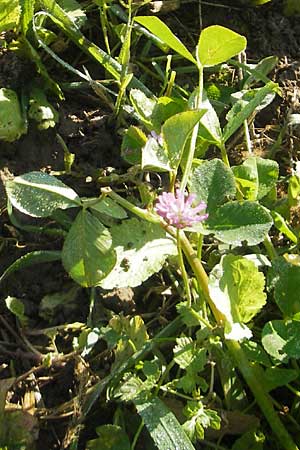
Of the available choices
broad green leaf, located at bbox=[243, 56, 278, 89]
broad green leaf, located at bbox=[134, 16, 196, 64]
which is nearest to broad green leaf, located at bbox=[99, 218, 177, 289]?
broad green leaf, located at bbox=[134, 16, 196, 64]

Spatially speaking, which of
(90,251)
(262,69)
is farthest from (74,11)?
(90,251)

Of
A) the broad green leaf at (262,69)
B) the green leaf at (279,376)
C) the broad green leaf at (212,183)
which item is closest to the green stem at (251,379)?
the green leaf at (279,376)

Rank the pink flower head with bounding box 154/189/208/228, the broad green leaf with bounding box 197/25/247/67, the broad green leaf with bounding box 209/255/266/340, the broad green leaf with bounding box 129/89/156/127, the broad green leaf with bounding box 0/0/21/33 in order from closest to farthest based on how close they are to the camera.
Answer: the pink flower head with bounding box 154/189/208/228
the broad green leaf with bounding box 209/255/266/340
the broad green leaf with bounding box 197/25/247/67
the broad green leaf with bounding box 129/89/156/127
the broad green leaf with bounding box 0/0/21/33

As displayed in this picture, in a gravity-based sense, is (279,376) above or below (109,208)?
below

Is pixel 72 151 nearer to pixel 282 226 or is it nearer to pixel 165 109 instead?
pixel 165 109

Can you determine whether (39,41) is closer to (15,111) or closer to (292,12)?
(15,111)

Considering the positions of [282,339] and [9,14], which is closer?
[282,339]

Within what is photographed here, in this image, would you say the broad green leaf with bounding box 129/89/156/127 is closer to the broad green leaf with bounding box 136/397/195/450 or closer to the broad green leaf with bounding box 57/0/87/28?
the broad green leaf with bounding box 57/0/87/28
